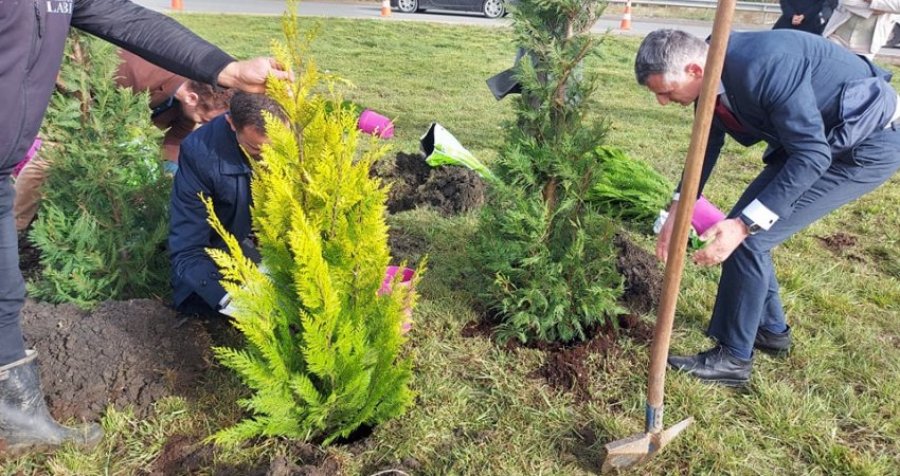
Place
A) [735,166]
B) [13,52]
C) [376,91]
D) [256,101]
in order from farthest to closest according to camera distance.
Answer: [376,91], [735,166], [256,101], [13,52]

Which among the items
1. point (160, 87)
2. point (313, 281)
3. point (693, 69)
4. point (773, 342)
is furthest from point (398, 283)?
point (160, 87)

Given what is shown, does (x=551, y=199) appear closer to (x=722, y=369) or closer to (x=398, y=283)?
(x=398, y=283)

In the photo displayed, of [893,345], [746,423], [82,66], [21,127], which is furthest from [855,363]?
[82,66]

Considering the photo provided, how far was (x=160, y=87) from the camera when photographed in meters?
3.90

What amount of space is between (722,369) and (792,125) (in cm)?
123

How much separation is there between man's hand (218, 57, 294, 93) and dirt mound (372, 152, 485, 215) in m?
2.34

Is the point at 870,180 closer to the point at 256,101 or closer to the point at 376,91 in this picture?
the point at 256,101

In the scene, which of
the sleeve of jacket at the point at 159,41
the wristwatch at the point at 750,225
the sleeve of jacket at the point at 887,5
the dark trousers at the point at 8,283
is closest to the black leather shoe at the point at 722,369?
the wristwatch at the point at 750,225

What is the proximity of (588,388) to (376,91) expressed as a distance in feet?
23.1

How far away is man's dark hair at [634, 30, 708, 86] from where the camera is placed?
102 inches

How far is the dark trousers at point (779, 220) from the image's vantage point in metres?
2.73

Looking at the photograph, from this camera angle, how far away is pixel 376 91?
29.8 feet

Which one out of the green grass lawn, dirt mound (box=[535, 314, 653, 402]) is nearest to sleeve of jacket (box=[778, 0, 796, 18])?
the green grass lawn

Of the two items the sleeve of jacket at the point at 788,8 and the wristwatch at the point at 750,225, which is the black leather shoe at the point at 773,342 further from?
the sleeve of jacket at the point at 788,8
